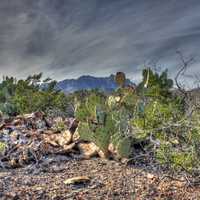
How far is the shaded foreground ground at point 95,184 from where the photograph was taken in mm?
5367

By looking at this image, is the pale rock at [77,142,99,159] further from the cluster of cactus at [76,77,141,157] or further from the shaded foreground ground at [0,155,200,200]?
the shaded foreground ground at [0,155,200,200]

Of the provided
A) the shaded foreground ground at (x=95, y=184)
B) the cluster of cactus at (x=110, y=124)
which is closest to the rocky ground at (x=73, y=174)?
the shaded foreground ground at (x=95, y=184)

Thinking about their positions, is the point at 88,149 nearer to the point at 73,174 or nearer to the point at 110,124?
the point at 110,124

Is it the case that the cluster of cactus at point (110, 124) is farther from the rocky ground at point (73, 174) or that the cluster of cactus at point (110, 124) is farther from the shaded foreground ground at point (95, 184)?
the shaded foreground ground at point (95, 184)

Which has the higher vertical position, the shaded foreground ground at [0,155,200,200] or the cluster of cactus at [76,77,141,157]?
the cluster of cactus at [76,77,141,157]

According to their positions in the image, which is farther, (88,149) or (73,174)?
(88,149)

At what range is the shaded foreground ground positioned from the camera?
5367 millimetres

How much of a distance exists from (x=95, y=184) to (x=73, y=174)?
0.68m

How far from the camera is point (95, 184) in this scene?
227 inches

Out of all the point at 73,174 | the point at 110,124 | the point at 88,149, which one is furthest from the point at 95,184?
the point at 88,149

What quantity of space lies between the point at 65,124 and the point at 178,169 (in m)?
4.32

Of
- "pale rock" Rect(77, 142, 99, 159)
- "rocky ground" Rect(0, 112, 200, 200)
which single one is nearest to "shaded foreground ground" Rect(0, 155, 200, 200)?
"rocky ground" Rect(0, 112, 200, 200)

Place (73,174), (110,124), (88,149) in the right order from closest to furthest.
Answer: (73,174) < (110,124) < (88,149)

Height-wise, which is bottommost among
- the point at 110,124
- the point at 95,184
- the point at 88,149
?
the point at 95,184
